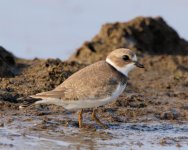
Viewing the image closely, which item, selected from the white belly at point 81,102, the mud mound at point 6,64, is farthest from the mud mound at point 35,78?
the white belly at point 81,102

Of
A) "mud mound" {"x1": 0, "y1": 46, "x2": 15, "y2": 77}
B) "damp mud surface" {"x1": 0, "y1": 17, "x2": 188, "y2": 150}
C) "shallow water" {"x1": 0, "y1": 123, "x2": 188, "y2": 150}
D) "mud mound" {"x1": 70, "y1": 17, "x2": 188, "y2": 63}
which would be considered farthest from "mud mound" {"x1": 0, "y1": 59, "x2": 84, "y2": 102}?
"mud mound" {"x1": 70, "y1": 17, "x2": 188, "y2": 63}

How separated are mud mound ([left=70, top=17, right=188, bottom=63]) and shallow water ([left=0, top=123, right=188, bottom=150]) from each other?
5925 mm

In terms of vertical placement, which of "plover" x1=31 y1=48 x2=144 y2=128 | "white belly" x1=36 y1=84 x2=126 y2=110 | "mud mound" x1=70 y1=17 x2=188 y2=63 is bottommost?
"white belly" x1=36 y1=84 x2=126 y2=110

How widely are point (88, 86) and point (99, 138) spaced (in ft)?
2.69

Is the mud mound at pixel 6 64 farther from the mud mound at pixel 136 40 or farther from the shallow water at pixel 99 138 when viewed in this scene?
the mud mound at pixel 136 40

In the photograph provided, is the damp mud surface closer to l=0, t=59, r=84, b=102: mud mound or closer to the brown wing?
l=0, t=59, r=84, b=102: mud mound

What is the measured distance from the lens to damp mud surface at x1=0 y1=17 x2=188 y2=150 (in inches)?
345

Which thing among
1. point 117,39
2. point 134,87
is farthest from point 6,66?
point 117,39

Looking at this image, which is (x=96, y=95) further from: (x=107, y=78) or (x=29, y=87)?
(x=29, y=87)

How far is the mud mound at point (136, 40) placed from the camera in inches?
626

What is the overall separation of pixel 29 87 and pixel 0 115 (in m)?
1.61

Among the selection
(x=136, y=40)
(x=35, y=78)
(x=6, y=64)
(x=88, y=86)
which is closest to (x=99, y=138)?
(x=88, y=86)

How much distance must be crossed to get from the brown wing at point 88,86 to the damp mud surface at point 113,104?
44 cm

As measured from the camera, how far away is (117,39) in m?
16.2
